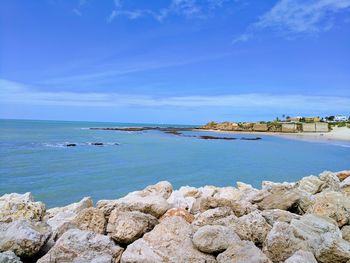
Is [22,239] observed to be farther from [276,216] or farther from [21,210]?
[276,216]

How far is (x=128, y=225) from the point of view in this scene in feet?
16.9

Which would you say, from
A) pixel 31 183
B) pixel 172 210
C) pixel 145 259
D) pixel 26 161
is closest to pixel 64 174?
pixel 31 183

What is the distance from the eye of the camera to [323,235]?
4949 millimetres

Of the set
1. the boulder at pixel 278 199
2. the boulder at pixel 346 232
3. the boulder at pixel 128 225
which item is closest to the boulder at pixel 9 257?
the boulder at pixel 128 225

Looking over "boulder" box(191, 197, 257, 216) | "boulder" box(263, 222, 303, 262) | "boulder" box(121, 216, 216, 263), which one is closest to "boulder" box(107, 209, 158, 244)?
"boulder" box(121, 216, 216, 263)

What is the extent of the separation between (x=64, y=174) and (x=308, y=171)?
13.6 meters

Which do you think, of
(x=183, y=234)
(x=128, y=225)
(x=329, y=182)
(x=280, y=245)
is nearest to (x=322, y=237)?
(x=280, y=245)

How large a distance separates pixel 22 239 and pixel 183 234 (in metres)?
2.23

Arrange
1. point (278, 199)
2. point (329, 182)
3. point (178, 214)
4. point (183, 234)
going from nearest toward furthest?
point (183, 234) < point (178, 214) < point (278, 199) < point (329, 182)

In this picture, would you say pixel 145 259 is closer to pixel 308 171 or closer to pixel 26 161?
pixel 308 171

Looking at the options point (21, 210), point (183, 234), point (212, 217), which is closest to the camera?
point (183, 234)

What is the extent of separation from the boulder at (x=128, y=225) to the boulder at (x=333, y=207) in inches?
117

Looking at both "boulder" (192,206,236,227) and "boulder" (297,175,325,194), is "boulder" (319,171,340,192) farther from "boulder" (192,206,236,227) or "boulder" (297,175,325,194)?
"boulder" (192,206,236,227)

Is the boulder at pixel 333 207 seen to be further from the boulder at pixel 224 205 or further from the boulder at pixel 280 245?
the boulder at pixel 280 245
